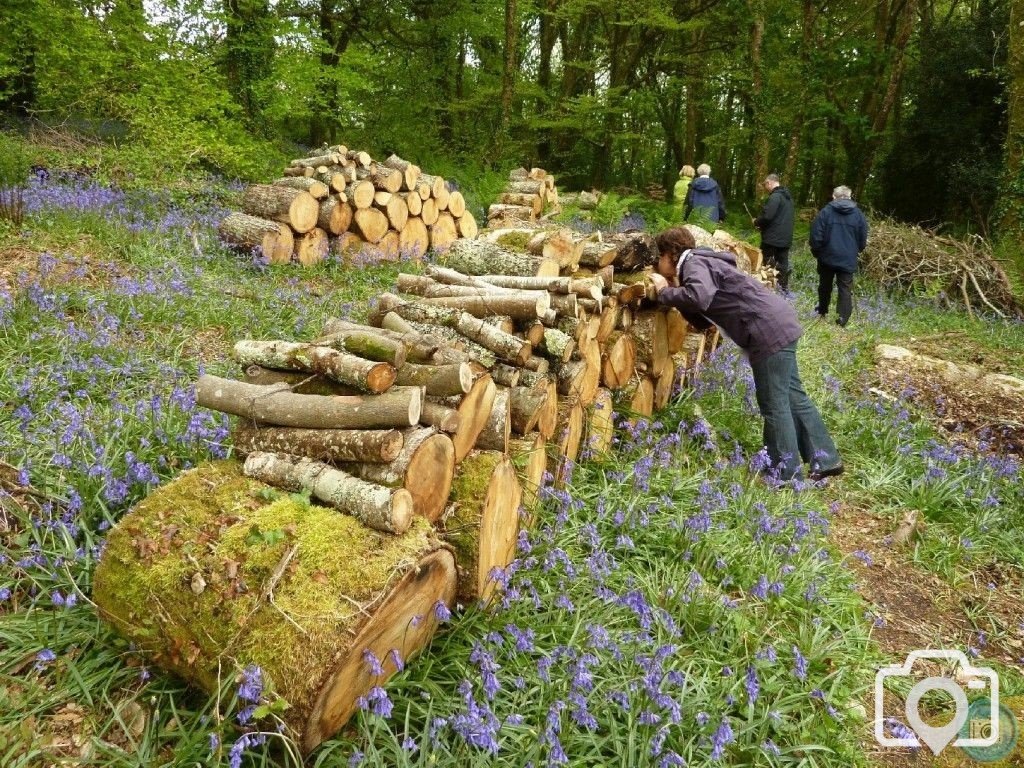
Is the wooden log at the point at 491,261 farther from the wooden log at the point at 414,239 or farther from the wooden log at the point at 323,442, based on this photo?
the wooden log at the point at 414,239

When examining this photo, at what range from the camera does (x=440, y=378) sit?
265cm

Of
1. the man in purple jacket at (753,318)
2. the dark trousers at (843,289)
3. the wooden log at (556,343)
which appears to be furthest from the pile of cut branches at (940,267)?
the wooden log at (556,343)

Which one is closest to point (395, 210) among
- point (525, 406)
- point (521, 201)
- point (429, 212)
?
point (429, 212)

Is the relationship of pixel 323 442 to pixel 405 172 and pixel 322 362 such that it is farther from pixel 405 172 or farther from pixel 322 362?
pixel 405 172

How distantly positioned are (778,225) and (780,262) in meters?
0.80

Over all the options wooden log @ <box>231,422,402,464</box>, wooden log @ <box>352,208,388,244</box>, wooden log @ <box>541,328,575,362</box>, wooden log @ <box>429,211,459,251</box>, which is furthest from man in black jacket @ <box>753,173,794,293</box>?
wooden log @ <box>231,422,402,464</box>

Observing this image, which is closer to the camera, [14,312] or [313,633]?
[313,633]

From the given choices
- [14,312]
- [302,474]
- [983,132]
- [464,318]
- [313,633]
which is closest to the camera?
[313,633]

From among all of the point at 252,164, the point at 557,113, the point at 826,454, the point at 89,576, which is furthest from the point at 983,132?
the point at 89,576

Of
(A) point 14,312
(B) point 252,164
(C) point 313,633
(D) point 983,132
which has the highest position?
(D) point 983,132

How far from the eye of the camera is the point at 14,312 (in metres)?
4.47

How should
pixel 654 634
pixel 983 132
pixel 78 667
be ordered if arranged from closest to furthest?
pixel 78 667
pixel 654 634
pixel 983 132

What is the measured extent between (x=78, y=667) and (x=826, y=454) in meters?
4.71

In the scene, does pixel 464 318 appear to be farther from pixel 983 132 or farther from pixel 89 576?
pixel 983 132
